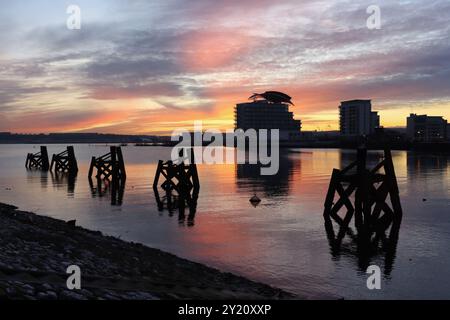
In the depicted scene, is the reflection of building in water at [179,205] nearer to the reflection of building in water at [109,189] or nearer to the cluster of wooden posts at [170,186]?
the cluster of wooden posts at [170,186]

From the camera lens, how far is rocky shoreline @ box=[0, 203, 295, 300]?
8.84 m

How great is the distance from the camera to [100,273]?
11.7m

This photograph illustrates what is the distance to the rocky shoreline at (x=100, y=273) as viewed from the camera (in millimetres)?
8844

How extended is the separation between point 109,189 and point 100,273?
1227 inches

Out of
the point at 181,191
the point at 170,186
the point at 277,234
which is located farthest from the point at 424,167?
the point at 277,234

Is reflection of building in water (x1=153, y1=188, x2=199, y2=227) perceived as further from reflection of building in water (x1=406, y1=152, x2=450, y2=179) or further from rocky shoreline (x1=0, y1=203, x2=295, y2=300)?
reflection of building in water (x1=406, y1=152, x2=450, y2=179)

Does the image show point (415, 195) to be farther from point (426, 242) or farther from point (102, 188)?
point (102, 188)

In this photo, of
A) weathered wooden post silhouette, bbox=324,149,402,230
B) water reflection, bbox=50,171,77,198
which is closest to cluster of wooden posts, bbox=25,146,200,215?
water reflection, bbox=50,171,77,198

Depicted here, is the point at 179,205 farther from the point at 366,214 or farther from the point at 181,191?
the point at 366,214

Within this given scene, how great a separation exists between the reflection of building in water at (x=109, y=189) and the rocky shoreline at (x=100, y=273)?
17870 mm

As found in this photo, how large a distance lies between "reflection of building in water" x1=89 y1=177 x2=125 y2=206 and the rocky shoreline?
17870 millimetres

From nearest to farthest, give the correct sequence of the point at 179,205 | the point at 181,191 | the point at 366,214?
1. the point at 366,214
2. the point at 179,205
3. the point at 181,191

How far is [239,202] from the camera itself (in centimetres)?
3406
